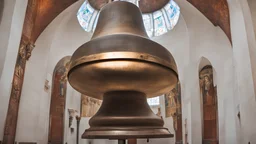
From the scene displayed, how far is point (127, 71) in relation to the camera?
1.24 metres

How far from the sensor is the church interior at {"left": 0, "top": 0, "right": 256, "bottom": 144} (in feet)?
4.25

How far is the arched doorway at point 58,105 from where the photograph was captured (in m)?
12.6

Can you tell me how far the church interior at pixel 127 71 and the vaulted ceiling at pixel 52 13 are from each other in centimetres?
5

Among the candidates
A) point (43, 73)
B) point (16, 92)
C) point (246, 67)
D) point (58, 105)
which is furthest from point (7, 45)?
point (58, 105)

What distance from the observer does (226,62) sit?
34.7ft

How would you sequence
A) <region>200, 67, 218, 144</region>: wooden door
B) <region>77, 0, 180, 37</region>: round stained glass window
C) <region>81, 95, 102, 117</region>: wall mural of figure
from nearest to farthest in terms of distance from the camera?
<region>200, 67, 218, 144</region>: wooden door
<region>81, 95, 102, 117</region>: wall mural of figure
<region>77, 0, 180, 37</region>: round stained glass window

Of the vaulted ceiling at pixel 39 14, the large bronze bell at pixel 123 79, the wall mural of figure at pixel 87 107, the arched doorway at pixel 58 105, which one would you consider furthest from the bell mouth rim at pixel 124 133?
the wall mural of figure at pixel 87 107

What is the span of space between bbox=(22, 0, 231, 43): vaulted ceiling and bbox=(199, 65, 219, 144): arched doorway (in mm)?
2460

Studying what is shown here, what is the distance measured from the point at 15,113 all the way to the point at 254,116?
7.34 m

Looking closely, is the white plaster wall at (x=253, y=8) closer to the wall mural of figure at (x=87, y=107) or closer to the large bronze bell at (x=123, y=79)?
the large bronze bell at (x=123, y=79)

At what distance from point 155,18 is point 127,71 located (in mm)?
15895

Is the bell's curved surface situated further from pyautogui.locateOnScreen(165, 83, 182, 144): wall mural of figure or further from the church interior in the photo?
pyautogui.locateOnScreen(165, 83, 182, 144): wall mural of figure

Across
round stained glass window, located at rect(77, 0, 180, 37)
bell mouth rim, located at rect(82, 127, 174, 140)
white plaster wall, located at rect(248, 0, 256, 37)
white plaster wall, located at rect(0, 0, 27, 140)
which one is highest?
round stained glass window, located at rect(77, 0, 180, 37)

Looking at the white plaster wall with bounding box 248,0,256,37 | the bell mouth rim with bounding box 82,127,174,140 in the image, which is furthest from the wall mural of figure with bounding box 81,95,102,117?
the bell mouth rim with bounding box 82,127,174,140
